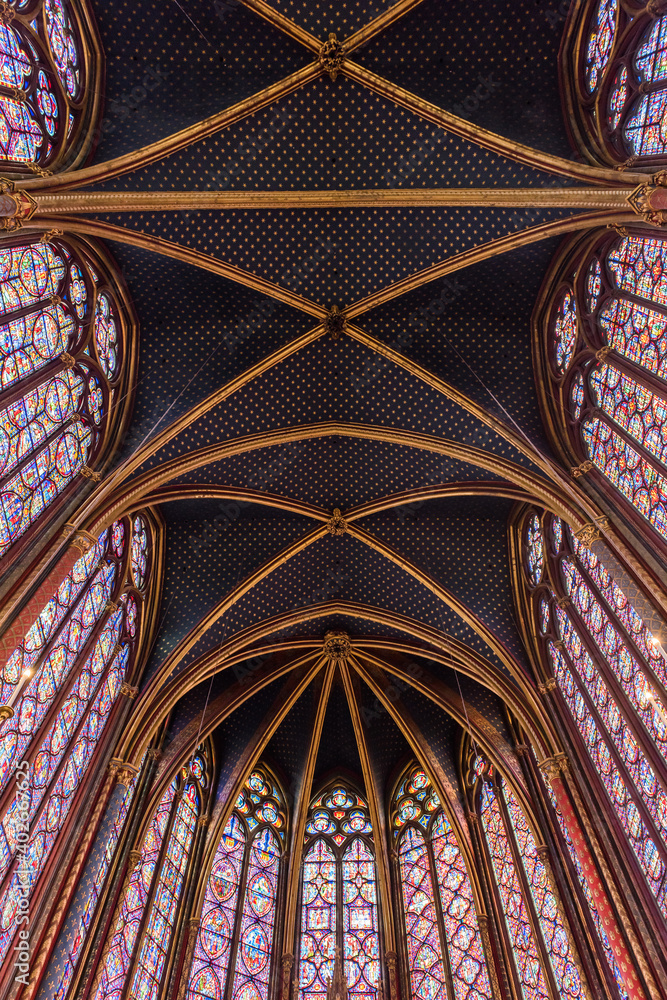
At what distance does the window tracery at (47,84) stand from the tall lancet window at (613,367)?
28.8ft

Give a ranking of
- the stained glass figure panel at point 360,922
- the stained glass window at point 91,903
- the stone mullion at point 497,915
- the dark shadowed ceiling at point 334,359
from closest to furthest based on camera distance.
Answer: the stained glass window at point 91,903, the dark shadowed ceiling at point 334,359, the stone mullion at point 497,915, the stained glass figure panel at point 360,922

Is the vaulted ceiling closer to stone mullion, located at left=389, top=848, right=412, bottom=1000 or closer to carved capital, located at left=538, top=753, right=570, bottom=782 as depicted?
carved capital, located at left=538, top=753, right=570, bottom=782

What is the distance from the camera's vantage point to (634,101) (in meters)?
11.8

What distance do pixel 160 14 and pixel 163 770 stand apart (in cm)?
1402

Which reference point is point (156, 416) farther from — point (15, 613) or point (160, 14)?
point (160, 14)

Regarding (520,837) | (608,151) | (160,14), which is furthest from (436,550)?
(160,14)

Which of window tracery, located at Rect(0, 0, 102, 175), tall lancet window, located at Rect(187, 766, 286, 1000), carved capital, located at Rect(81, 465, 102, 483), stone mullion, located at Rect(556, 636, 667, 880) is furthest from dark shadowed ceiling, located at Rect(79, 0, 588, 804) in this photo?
stone mullion, located at Rect(556, 636, 667, 880)

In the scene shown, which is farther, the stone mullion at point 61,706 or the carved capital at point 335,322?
the carved capital at point 335,322

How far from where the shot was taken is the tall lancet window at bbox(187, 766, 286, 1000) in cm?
1550

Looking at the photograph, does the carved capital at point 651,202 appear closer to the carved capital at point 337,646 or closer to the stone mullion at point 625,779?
the stone mullion at point 625,779

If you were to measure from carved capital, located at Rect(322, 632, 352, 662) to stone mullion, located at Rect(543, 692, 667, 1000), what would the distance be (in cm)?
625

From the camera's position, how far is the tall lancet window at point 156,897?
13.5m

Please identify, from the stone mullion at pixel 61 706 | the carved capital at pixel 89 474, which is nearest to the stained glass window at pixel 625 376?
Result: the carved capital at pixel 89 474

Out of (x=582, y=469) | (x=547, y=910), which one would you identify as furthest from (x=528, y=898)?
(x=582, y=469)
